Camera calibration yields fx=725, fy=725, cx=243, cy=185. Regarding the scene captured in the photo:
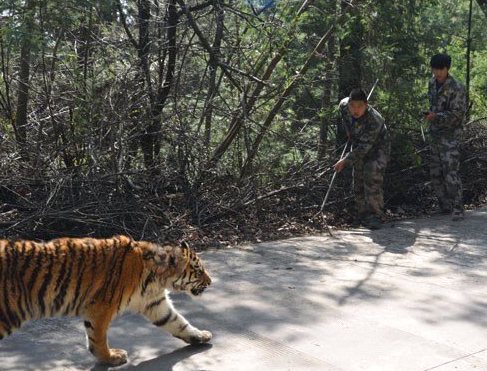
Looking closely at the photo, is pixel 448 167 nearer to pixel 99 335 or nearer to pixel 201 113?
pixel 201 113

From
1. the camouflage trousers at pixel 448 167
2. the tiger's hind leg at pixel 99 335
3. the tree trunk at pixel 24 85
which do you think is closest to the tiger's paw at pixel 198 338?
the tiger's hind leg at pixel 99 335

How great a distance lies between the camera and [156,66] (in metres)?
10.3

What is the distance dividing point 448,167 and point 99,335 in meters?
7.50

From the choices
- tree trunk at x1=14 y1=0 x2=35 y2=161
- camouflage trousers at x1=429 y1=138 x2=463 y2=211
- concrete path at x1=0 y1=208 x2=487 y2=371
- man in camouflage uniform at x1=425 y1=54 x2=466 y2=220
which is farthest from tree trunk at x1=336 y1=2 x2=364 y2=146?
tree trunk at x1=14 y1=0 x2=35 y2=161

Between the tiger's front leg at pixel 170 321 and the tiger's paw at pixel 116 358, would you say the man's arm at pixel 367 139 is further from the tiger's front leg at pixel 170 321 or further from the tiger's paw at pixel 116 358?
the tiger's paw at pixel 116 358

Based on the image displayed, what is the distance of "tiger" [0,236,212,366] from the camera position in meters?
4.68

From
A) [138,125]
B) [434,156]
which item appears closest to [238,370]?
[138,125]

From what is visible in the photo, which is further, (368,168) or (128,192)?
(368,168)

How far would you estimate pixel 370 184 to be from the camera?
1031 centimetres

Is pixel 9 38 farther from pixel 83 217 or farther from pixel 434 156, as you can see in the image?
pixel 434 156

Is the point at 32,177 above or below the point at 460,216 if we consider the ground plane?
above

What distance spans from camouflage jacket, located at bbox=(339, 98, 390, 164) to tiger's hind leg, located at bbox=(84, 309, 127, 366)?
18.9 feet

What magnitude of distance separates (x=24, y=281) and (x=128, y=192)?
4.41m

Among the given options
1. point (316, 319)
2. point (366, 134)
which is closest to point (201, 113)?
point (366, 134)
